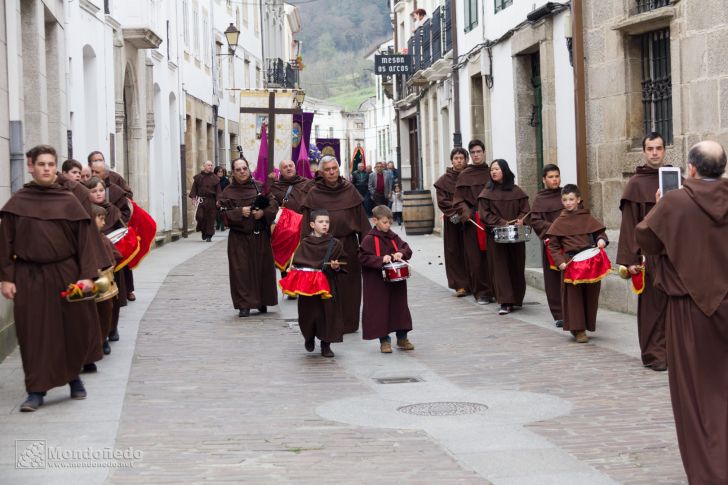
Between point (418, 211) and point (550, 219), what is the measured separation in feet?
50.0

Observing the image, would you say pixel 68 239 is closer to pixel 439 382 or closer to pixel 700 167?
pixel 439 382

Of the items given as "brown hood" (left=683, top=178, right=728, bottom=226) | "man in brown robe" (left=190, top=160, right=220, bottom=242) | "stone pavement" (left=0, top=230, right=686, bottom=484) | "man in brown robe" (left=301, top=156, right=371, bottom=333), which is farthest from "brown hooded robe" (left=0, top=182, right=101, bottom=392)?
"man in brown robe" (left=190, top=160, right=220, bottom=242)

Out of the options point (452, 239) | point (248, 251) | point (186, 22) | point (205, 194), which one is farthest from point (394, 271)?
point (186, 22)

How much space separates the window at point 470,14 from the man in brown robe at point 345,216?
11.4 meters

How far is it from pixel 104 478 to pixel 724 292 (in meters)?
3.34

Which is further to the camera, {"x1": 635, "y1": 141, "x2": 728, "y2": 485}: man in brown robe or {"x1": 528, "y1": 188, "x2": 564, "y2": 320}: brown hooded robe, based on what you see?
{"x1": 528, "y1": 188, "x2": 564, "y2": 320}: brown hooded robe

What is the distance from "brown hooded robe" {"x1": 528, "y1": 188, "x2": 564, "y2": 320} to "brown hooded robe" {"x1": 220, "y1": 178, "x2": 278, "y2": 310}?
321 centimetres

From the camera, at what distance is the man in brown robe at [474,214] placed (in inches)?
586

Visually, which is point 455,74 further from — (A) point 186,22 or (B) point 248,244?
(B) point 248,244

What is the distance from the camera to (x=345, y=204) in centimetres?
1234

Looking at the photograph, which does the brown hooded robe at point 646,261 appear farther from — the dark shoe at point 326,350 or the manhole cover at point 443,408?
the dark shoe at point 326,350

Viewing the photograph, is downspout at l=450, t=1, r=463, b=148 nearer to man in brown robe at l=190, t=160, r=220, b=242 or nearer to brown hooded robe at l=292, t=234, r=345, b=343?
man in brown robe at l=190, t=160, r=220, b=242

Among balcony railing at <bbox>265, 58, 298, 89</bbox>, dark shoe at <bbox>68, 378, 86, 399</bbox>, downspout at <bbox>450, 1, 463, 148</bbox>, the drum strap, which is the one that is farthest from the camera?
balcony railing at <bbox>265, 58, 298, 89</bbox>

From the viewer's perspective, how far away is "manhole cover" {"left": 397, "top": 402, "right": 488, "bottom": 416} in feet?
26.3
